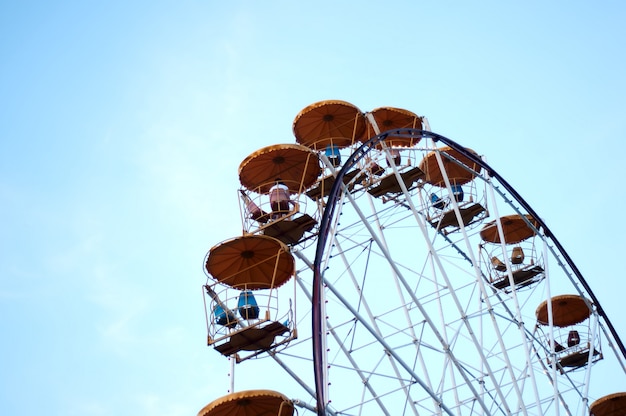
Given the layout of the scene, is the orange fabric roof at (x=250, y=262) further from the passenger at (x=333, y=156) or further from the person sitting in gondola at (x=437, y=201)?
the person sitting in gondola at (x=437, y=201)

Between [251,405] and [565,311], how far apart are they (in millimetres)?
18837

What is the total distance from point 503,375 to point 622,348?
5.44 meters

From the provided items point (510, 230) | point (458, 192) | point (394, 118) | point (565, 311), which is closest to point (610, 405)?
point (565, 311)

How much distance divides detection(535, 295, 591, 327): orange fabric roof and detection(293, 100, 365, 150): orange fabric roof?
40.7 feet

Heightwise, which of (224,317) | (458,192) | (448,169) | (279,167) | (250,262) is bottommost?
(224,317)

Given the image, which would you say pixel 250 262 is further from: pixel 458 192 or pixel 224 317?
pixel 458 192

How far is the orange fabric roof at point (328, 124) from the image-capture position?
84.2ft

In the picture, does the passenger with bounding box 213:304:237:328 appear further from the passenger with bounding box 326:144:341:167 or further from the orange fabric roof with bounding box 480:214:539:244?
the orange fabric roof with bounding box 480:214:539:244

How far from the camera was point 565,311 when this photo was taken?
34.6 metres

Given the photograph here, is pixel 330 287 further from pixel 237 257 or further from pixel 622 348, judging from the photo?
pixel 622 348

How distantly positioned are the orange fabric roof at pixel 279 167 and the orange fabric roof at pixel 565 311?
14359 mm

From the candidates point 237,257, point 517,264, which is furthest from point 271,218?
point 517,264

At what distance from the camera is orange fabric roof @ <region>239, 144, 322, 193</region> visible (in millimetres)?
23094

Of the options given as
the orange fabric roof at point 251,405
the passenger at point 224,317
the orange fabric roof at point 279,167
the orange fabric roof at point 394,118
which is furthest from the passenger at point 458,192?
the orange fabric roof at point 251,405
